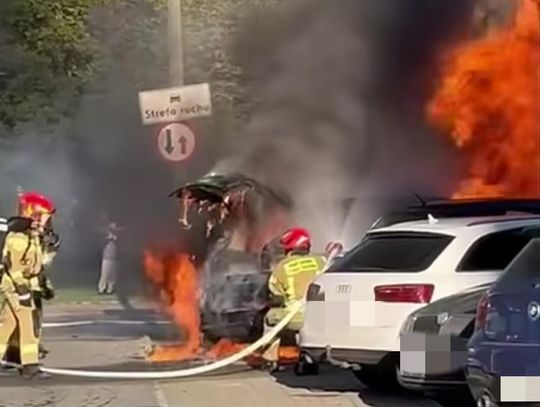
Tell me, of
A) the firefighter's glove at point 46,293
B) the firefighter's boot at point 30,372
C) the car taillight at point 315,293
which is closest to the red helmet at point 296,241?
the car taillight at point 315,293

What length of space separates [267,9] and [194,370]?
10.7 metres

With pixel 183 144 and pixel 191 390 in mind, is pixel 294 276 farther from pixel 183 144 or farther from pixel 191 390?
pixel 183 144

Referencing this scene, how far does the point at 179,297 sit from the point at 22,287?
2.44 meters

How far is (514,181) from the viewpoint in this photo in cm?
1914

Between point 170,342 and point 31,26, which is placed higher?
point 31,26

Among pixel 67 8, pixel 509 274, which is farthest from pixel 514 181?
pixel 67 8

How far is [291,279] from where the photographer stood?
12.5 m

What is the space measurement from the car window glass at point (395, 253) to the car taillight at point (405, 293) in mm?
203

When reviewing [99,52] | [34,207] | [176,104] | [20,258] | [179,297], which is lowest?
[179,297]

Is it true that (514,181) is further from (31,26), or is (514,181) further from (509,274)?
(31,26)

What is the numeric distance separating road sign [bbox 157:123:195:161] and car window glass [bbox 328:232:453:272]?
591 centimetres

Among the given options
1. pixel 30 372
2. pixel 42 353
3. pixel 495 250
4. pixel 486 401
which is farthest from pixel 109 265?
pixel 486 401

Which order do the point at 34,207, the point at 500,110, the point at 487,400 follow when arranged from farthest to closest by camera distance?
the point at 500,110, the point at 34,207, the point at 487,400

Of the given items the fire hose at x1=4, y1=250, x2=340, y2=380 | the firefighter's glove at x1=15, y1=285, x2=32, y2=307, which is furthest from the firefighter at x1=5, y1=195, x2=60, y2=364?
the fire hose at x1=4, y1=250, x2=340, y2=380
